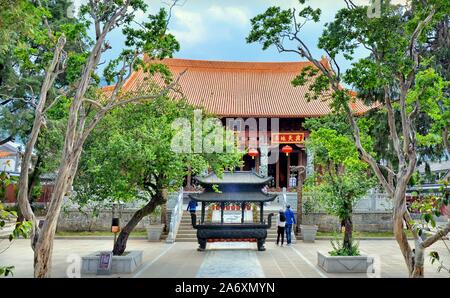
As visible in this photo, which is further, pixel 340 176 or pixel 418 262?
pixel 340 176

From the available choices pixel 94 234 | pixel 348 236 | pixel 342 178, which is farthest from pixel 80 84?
pixel 94 234

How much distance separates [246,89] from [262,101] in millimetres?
1792

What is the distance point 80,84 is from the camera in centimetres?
399

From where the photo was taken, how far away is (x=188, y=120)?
9.48 m

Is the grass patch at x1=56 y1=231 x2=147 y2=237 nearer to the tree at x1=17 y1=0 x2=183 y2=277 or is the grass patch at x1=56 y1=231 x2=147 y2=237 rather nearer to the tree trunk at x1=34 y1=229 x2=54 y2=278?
the tree at x1=17 y1=0 x2=183 y2=277

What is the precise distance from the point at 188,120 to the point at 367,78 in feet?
17.9

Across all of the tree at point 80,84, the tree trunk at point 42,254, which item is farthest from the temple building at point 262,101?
the tree trunk at point 42,254

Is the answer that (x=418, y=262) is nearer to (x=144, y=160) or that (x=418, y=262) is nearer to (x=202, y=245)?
(x=144, y=160)

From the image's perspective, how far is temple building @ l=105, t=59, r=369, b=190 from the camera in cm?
1955

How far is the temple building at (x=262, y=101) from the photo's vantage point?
1955cm

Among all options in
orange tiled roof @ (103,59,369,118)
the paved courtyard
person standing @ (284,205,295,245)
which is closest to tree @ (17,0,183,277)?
the paved courtyard

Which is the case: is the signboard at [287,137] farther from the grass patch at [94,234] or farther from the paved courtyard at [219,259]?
the grass patch at [94,234]

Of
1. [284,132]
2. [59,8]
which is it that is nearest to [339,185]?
[284,132]
